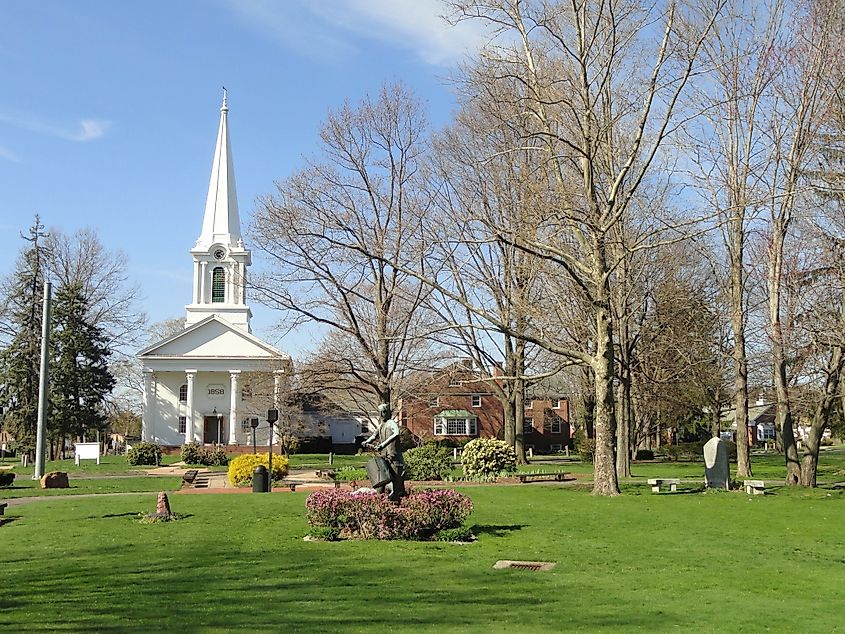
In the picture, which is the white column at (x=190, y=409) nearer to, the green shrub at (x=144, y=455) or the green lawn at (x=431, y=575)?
the green shrub at (x=144, y=455)

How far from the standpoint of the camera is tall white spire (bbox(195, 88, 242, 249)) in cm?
6681

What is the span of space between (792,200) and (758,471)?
1432 cm

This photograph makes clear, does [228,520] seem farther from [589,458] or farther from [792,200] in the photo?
[589,458]

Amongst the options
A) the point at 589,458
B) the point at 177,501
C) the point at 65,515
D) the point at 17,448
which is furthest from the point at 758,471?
the point at 17,448

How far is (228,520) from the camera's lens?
696 inches

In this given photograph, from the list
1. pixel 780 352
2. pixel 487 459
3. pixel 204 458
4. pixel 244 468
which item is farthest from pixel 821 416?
pixel 204 458

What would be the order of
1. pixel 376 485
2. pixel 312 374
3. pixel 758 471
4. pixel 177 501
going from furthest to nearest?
pixel 758 471
pixel 312 374
pixel 177 501
pixel 376 485

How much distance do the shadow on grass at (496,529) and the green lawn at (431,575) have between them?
41mm

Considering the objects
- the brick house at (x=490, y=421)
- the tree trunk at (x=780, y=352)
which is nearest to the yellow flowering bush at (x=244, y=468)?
the tree trunk at (x=780, y=352)

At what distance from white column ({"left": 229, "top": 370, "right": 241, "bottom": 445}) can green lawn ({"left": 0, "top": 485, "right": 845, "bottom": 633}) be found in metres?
44.6

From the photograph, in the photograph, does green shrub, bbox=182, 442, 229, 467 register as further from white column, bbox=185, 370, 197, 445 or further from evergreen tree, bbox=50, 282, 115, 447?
white column, bbox=185, 370, 197, 445

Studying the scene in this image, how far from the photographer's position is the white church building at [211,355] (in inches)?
2589

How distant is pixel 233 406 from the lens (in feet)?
211

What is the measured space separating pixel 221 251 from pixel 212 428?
13345 millimetres
